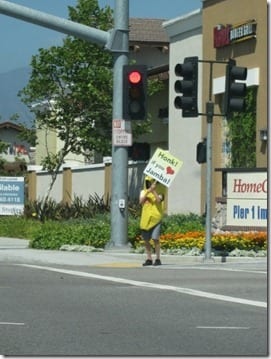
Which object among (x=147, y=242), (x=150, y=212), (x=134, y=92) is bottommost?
(x=147, y=242)

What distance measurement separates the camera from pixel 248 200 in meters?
24.3

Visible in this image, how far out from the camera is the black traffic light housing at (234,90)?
19.9 metres

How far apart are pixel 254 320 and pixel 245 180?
1276 cm

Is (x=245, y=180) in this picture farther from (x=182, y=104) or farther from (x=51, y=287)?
(x=51, y=287)

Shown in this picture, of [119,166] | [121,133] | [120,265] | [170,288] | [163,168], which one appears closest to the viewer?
[170,288]

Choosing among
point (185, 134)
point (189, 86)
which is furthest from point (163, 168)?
point (185, 134)

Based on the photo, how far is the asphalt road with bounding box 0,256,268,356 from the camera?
1014 centimetres

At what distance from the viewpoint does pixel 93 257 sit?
873 inches

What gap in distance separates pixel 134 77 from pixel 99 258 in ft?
13.9

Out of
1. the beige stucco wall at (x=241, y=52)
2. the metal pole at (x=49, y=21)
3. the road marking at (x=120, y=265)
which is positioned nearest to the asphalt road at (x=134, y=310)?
the road marking at (x=120, y=265)

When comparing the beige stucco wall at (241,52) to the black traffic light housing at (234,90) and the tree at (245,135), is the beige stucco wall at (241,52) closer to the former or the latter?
the tree at (245,135)

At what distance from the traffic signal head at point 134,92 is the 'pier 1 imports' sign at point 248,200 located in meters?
3.72

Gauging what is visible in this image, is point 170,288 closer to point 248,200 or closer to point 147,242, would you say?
point 147,242

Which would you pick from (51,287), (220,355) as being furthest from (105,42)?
(220,355)
